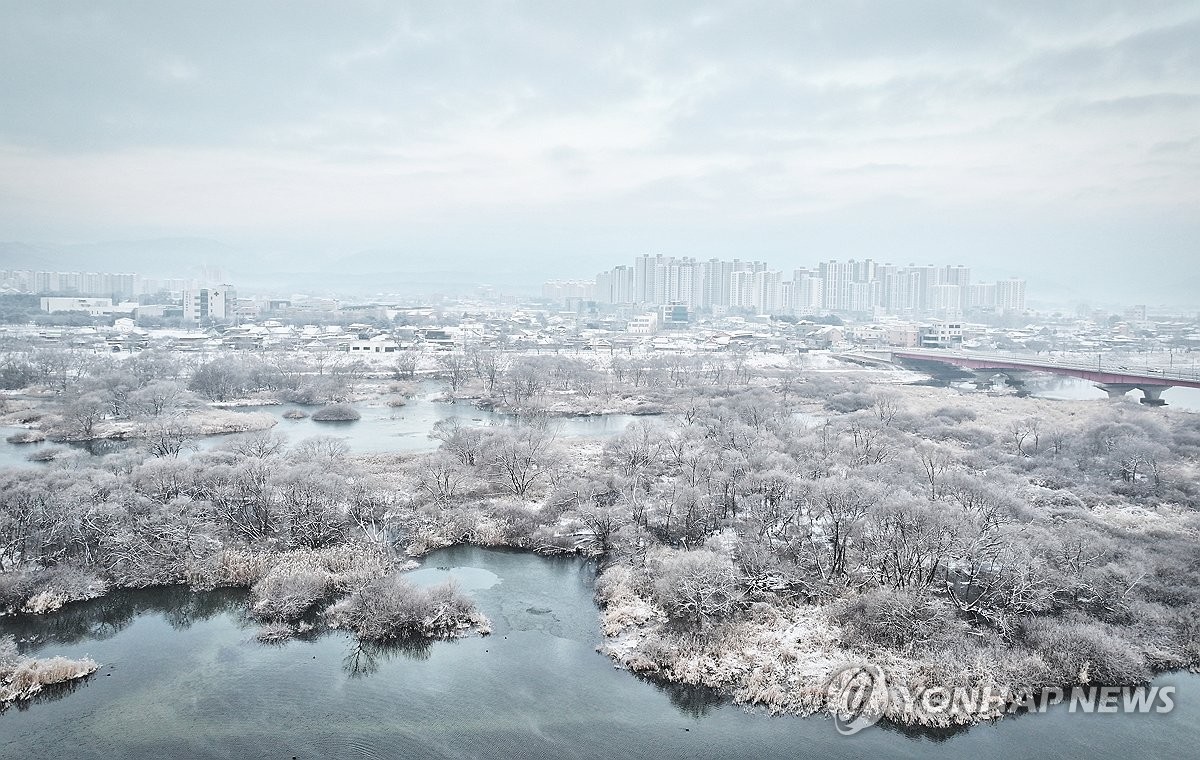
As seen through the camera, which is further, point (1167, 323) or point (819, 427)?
point (1167, 323)

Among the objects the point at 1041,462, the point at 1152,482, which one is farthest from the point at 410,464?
the point at 1152,482

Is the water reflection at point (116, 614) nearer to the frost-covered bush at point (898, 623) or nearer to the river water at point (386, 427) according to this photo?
the frost-covered bush at point (898, 623)

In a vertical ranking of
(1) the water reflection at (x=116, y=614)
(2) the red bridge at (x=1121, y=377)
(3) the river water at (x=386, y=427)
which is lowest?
(1) the water reflection at (x=116, y=614)

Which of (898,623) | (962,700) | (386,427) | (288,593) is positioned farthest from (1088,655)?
(386,427)

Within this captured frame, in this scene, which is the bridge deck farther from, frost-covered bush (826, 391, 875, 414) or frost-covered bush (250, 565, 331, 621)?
frost-covered bush (250, 565, 331, 621)

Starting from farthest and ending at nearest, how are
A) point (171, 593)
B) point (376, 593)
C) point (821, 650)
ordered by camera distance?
point (171, 593)
point (376, 593)
point (821, 650)

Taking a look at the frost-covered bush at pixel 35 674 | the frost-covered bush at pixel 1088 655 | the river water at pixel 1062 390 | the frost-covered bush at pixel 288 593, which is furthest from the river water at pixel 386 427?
the river water at pixel 1062 390

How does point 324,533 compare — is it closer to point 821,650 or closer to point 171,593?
point 171,593
